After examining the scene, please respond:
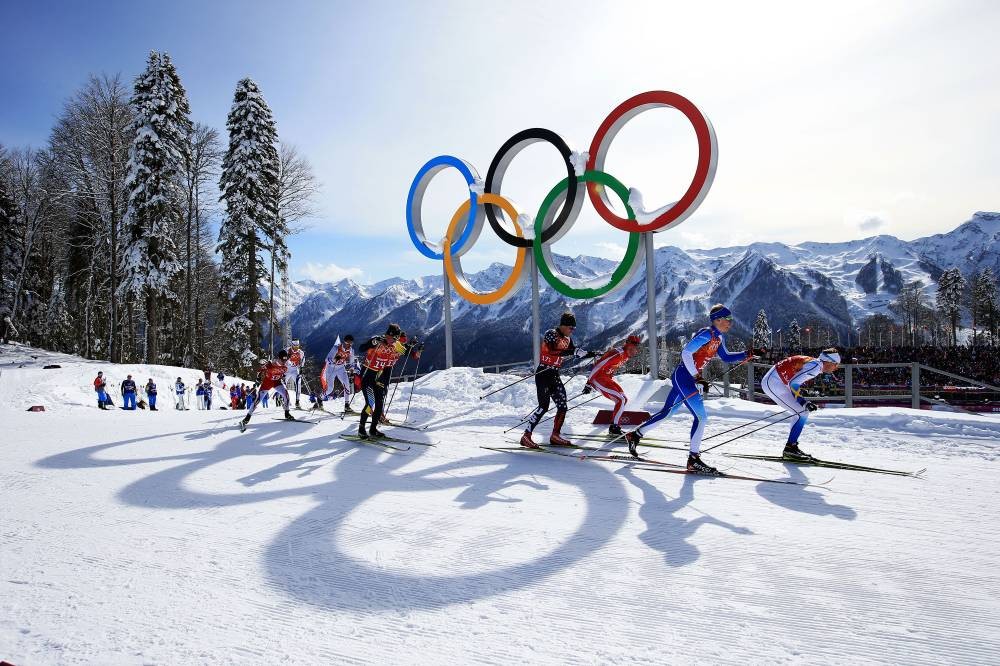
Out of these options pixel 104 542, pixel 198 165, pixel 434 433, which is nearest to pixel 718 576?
pixel 104 542

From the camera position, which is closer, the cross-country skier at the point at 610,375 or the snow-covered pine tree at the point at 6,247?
the cross-country skier at the point at 610,375

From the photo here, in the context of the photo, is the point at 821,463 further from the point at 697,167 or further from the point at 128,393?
the point at 128,393

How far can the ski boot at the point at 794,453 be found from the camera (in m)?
6.97

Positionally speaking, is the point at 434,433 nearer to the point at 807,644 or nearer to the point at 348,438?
the point at 348,438

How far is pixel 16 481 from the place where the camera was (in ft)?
20.1

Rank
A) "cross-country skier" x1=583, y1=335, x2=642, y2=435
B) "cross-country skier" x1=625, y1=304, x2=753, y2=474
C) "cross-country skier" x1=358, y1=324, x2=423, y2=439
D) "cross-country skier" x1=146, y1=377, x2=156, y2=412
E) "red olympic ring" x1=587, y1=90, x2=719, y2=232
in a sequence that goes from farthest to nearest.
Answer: "cross-country skier" x1=146, y1=377, x2=156, y2=412 → "red olympic ring" x1=587, y1=90, x2=719, y2=232 → "cross-country skier" x1=358, y1=324, x2=423, y2=439 → "cross-country skier" x1=583, y1=335, x2=642, y2=435 → "cross-country skier" x1=625, y1=304, x2=753, y2=474

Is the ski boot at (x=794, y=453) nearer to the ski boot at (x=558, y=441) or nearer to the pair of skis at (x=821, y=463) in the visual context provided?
the pair of skis at (x=821, y=463)

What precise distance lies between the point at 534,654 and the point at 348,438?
7.22 m

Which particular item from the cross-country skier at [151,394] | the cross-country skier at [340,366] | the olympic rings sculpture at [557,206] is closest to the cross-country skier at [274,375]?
the cross-country skier at [340,366]

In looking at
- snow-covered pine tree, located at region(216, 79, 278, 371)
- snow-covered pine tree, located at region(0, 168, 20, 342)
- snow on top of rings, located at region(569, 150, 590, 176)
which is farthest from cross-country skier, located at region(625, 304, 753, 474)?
snow-covered pine tree, located at region(0, 168, 20, 342)

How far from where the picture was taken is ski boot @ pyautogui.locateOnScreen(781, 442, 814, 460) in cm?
697

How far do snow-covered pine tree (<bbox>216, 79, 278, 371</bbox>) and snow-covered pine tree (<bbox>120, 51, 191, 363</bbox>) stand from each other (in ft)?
7.55

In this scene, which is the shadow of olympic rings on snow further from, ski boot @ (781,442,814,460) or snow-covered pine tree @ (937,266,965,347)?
snow-covered pine tree @ (937,266,965,347)

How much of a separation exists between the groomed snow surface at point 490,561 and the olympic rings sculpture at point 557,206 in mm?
7561
